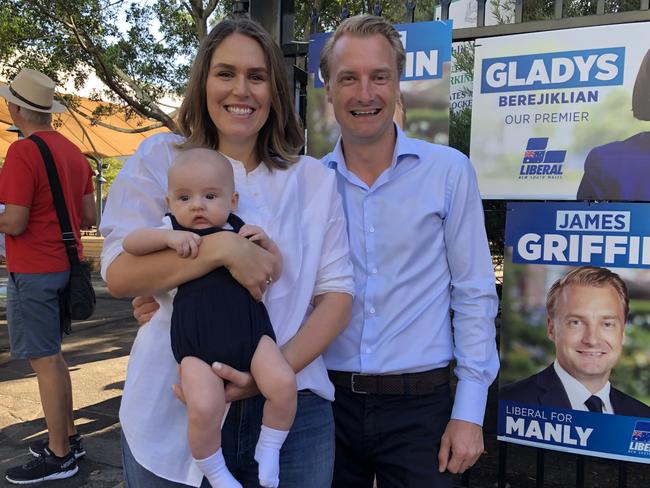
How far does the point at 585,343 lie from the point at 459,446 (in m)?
1.24

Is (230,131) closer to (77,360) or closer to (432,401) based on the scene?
(432,401)

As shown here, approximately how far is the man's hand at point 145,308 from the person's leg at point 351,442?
2.27ft

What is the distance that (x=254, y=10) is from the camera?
300 cm

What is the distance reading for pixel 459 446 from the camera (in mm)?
1816

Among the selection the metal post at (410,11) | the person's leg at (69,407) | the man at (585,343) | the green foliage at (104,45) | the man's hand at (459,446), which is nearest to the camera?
the man's hand at (459,446)

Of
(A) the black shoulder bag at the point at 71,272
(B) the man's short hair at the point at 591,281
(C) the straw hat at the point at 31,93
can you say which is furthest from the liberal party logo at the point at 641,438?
(C) the straw hat at the point at 31,93

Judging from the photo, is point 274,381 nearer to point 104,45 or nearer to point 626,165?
point 626,165

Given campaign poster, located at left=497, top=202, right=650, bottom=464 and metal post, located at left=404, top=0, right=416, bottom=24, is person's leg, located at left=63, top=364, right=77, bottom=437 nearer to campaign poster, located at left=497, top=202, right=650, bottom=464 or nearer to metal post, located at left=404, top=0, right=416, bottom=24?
campaign poster, located at left=497, top=202, right=650, bottom=464

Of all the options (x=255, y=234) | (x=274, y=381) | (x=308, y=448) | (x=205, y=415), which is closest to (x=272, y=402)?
(x=274, y=381)

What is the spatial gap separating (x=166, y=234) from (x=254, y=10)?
6.41ft

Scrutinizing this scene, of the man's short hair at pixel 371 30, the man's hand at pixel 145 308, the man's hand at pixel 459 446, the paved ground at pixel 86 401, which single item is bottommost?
the paved ground at pixel 86 401

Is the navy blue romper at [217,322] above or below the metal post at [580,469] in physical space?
above

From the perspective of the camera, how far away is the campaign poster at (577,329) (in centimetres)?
260

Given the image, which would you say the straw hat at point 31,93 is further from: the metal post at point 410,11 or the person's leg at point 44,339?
the metal post at point 410,11
